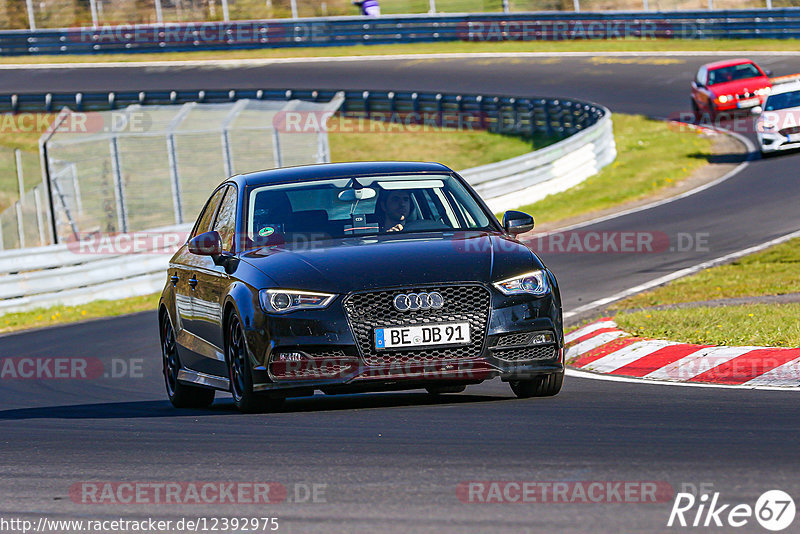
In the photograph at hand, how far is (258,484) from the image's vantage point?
5668 mm

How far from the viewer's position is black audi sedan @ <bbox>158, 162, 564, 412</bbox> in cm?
759

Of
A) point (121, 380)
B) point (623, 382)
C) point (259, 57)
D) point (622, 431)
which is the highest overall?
point (622, 431)

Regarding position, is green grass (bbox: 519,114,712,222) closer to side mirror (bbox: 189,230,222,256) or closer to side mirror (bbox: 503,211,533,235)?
side mirror (bbox: 503,211,533,235)

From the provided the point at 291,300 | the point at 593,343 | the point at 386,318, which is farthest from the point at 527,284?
the point at 593,343

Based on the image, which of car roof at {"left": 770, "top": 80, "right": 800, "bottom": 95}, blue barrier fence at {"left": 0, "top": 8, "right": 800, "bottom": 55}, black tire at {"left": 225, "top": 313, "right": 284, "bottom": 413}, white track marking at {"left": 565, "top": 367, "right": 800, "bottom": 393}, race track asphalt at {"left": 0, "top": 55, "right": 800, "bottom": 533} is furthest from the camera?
blue barrier fence at {"left": 0, "top": 8, "right": 800, "bottom": 55}

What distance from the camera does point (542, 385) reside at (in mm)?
8273

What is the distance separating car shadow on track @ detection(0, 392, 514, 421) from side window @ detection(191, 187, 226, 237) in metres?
1.28

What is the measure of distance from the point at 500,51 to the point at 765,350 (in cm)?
4137

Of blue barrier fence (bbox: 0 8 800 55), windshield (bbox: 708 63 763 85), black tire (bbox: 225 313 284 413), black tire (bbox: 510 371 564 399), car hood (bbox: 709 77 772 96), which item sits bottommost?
blue barrier fence (bbox: 0 8 800 55)

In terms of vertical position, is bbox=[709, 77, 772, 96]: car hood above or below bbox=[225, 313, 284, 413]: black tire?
below

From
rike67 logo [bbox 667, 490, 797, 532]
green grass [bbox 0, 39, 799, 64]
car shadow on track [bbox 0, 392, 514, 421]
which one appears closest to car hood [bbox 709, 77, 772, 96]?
green grass [bbox 0, 39, 799, 64]

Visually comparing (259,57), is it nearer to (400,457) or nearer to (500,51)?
(500,51)

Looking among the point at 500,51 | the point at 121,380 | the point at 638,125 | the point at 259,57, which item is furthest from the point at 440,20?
the point at 121,380

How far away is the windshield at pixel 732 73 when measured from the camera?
108 feet
